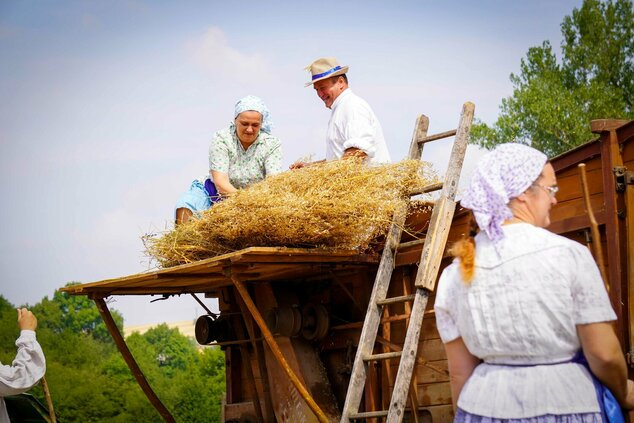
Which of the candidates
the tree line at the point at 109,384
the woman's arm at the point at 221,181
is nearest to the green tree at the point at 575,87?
the tree line at the point at 109,384

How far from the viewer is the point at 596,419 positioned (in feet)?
8.60

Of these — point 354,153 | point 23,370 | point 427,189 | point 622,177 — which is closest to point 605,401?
point 622,177

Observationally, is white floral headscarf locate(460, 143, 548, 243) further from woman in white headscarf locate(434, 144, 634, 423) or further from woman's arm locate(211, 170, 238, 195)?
woman's arm locate(211, 170, 238, 195)

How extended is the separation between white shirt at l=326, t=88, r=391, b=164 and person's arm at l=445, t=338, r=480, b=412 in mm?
3427

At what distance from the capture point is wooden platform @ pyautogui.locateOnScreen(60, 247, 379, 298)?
18.0 feet

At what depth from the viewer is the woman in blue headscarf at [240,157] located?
6.82m

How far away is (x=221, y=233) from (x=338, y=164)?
0.93m

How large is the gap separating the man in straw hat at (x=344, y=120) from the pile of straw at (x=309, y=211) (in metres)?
0.37

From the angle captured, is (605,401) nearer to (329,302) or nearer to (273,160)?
(329,302)

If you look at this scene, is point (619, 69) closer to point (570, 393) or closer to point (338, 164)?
point (338, 164)

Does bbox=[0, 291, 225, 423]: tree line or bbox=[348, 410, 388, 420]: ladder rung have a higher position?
bbox=[0, 291, 225, 423]: tree line

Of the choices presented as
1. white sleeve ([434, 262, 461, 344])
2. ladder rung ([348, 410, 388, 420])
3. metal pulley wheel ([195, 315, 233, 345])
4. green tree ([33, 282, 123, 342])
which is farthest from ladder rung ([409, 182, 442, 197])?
green tree ([33, 282, 123, 342])

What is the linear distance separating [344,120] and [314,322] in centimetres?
158

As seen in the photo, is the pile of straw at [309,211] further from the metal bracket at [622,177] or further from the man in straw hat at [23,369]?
the metal bracket at [622,177]
